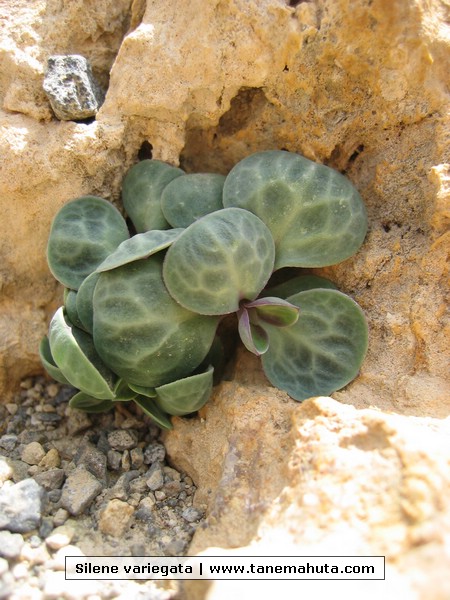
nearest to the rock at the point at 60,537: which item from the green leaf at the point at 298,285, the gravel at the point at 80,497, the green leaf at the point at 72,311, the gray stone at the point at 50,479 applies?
the gravel at the point at 80,497

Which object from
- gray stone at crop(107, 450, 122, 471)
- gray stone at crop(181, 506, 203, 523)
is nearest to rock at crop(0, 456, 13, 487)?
gray stone at crop(107, 450, 122, 471)

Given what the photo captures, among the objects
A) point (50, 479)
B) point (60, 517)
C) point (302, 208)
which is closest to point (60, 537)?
point (60, 517)

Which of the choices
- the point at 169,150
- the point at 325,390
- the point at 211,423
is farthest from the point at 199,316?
the point at 169,150

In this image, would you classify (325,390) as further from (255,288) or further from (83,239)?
(83,239)

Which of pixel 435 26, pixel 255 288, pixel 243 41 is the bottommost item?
pixel 255 288

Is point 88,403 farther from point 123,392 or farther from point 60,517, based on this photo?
point 60,517

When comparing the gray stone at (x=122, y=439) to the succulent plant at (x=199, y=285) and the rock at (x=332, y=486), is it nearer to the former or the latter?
the succulent plant at (x=199, y=285)
